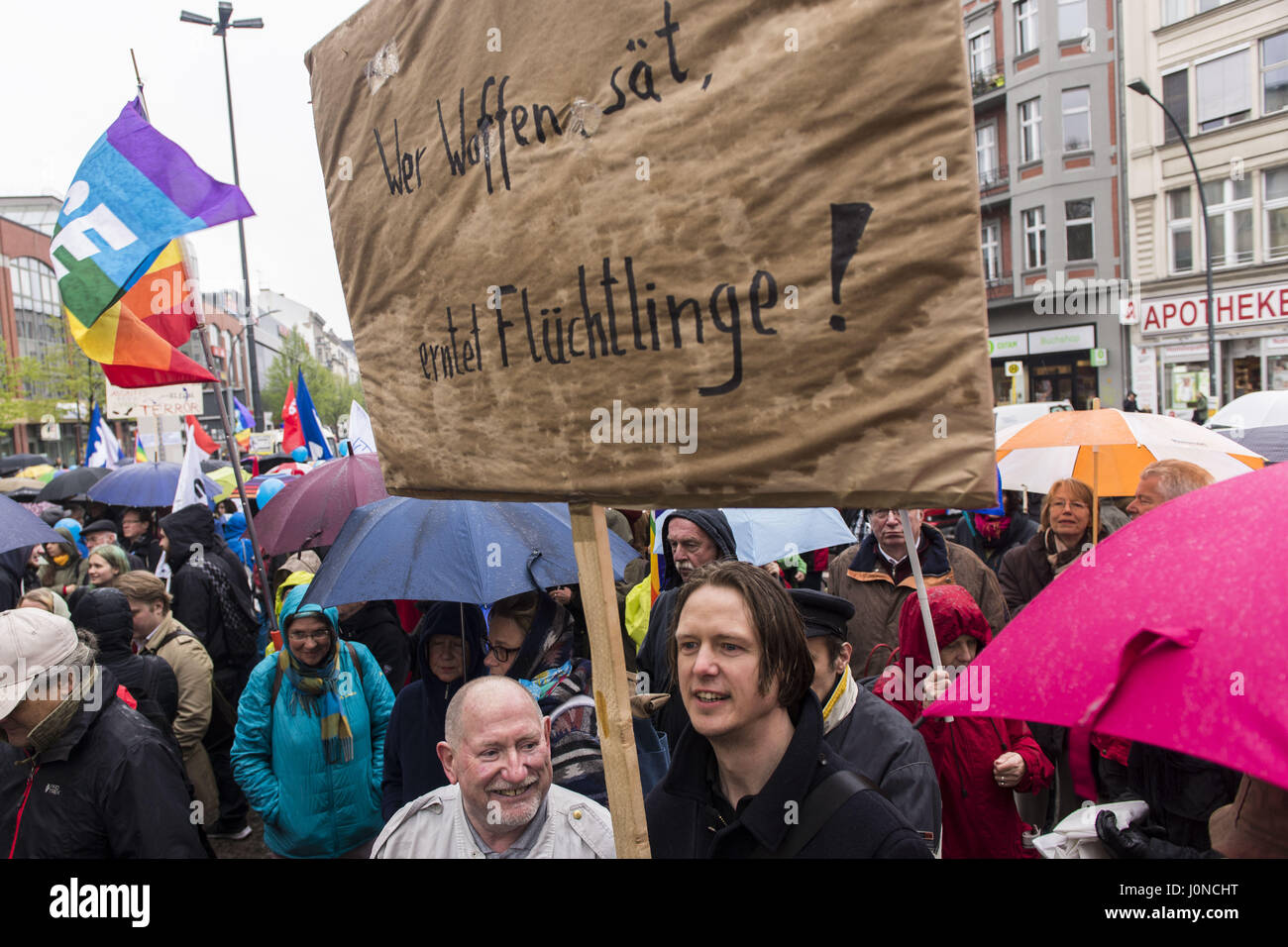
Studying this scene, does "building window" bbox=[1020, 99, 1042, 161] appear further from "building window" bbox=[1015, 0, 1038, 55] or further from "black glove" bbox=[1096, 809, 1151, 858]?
"black glove" bbox=[1096, 809, 1151, 858]

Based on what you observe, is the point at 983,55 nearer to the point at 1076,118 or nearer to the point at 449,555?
the point at 1076,118

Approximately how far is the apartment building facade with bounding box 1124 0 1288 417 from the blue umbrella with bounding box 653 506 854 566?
2163 cm

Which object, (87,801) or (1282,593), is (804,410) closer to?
(1282,593)

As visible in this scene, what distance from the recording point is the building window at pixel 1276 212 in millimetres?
24734

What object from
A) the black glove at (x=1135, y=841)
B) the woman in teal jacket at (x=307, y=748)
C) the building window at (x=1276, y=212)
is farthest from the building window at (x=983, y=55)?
the black glove at (x=1135, y=841)

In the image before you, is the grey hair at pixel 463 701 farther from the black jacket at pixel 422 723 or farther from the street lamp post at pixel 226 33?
the street lamp post at pixel 226 33

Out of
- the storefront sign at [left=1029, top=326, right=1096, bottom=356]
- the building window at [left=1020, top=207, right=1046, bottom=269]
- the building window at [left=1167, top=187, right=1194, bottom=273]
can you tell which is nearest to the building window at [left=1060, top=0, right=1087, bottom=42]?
the building window at [left=1020, top=207, right=1046, bottom=269]

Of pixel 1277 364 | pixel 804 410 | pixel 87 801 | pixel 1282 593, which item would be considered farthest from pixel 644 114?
pixel 1277 364

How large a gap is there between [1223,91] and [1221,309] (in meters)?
6.02

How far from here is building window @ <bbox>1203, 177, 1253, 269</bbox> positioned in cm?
2559

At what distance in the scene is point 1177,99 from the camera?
1062 inches

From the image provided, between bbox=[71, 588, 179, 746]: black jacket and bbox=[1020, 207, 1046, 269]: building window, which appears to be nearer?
bbox=[71, 588, 179, 746]: black jacket

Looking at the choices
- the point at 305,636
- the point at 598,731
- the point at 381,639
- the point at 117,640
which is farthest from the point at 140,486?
the point at 598,731

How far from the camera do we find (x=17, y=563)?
6.89 meters
